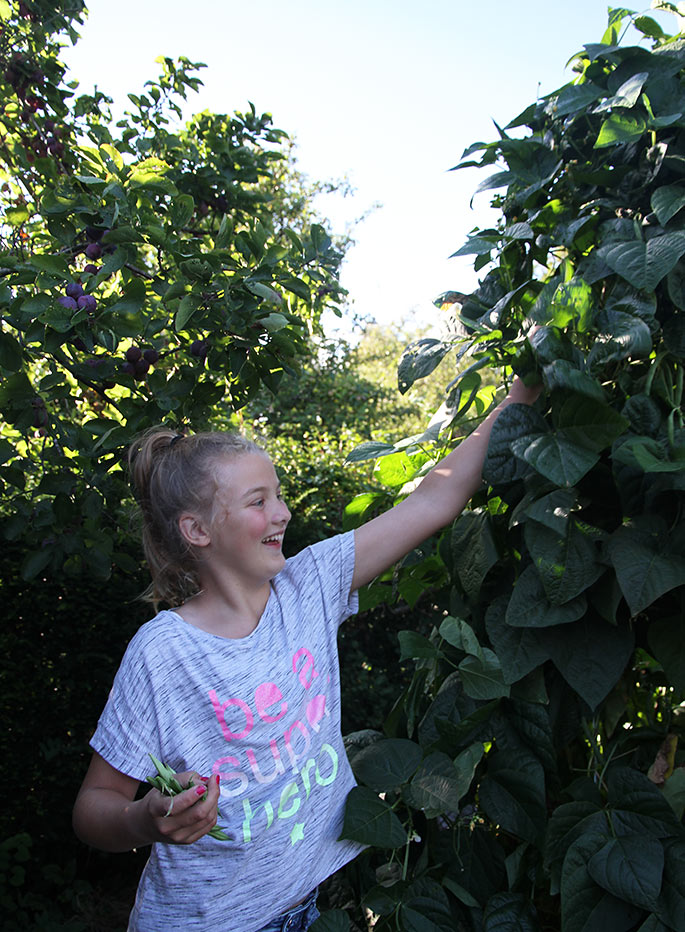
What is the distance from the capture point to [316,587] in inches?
61.1

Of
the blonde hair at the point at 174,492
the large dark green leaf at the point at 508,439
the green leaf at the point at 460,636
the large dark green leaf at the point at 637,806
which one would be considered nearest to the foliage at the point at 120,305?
the blonde hair at the point at 174,492

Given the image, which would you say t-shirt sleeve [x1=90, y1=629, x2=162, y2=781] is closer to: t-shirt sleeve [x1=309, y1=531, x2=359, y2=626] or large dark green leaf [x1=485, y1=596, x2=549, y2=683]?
t-shirt sleeve [x1=309, y1=531, x2=359, y2=626]

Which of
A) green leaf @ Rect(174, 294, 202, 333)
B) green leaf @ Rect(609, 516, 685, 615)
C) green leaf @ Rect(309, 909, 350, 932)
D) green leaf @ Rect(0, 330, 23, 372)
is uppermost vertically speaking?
green leaf @ Rect(0, 330, 23, 372)

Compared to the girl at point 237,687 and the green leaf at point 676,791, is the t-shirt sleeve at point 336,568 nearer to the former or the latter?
the girl at point 237,687

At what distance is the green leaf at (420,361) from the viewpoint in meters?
1.52

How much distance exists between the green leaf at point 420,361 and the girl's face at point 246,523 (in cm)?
32

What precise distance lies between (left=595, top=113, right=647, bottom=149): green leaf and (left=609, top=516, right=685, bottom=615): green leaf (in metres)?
0.60

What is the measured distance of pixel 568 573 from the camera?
1.24 meters

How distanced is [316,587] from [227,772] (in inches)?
14.7

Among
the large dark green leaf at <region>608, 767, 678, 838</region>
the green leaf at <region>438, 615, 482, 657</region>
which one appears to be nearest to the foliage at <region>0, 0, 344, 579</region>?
the green leaf at <region>438, 615, 482, 657</region>

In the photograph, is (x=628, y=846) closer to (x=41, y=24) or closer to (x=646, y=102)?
(x=646, y=102)

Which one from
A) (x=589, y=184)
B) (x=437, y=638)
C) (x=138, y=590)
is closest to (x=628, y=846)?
(x=437, y=638)

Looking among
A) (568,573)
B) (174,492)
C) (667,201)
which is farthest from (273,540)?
(667,201)

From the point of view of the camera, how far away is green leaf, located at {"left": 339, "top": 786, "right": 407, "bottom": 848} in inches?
53.3
